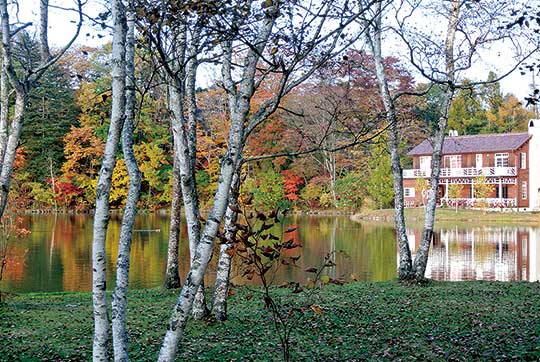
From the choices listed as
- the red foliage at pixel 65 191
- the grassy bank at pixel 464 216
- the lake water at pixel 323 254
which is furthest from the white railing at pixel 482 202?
the red foliage at pixel 65 191

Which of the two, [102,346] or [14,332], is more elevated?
[102,346]

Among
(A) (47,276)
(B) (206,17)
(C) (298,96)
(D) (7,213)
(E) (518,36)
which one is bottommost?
(A) (47,276)

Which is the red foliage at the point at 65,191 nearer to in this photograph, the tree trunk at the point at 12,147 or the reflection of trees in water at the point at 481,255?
the reflection of trees in water at the point at 481,255

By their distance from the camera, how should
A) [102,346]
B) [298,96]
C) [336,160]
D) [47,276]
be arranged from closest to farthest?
[102,346] → [47,276] → [298,96] → [336,160]

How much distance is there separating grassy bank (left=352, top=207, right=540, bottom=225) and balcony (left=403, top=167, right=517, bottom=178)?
15.5 feet

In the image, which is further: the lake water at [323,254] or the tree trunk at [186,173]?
the lake water at [323,254]

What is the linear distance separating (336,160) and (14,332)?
35.0 metres

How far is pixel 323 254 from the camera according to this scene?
20.2 m

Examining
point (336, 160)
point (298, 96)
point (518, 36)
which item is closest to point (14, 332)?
point (518, 36)

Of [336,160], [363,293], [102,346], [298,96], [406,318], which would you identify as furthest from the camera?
[336,160]

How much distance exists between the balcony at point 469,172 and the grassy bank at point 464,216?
472 cm

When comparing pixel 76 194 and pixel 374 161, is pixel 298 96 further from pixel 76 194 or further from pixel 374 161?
pixel 76 194

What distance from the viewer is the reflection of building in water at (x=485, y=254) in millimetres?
15734

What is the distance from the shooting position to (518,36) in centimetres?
1042
